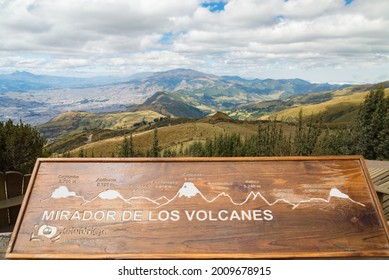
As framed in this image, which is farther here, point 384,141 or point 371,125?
point 371,125

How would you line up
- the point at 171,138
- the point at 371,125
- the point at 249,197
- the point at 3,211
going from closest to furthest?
the point at 249,197 → the point at 3,211 → the point at 371,125 → the point at 171,138

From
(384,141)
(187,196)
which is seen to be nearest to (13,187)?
(187,196)

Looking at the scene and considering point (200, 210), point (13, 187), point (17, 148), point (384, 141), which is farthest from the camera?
point (384, 141)

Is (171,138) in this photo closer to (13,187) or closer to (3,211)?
(13,187)

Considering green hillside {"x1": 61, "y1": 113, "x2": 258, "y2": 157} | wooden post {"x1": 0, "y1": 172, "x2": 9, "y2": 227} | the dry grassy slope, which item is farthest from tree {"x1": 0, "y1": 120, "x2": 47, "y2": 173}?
the dry grassy slope

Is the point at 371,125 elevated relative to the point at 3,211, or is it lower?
lower
